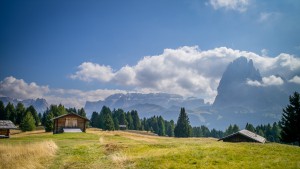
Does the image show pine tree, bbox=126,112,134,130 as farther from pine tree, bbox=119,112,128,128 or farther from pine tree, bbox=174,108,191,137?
pine tree, bbox=174,108,191,137

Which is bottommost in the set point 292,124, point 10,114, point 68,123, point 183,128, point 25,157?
point 183,128

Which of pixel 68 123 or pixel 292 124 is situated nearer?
pixel 292 124

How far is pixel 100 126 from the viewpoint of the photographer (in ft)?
465

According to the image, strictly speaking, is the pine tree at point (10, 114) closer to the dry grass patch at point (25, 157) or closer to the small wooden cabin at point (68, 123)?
the small wooden cabin at point (68, 123)

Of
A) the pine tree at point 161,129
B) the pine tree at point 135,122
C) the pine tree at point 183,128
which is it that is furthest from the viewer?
the pine tree at point 135,122

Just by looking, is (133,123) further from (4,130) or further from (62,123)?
(4,130)

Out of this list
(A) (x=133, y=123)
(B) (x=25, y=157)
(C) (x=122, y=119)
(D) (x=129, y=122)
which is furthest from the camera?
(A) (x=133, y=123)

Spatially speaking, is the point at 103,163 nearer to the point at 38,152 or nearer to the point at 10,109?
the point at 38,152

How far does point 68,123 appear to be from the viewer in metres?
78.1

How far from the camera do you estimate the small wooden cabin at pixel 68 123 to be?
76375 mm

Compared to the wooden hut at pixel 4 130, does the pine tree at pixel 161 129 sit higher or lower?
lower

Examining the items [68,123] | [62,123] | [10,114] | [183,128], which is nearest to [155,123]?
[183,128]

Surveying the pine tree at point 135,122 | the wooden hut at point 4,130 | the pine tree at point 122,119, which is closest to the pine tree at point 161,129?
the pine tree at point 135,122

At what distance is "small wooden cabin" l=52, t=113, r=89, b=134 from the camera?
7638 centimetres
